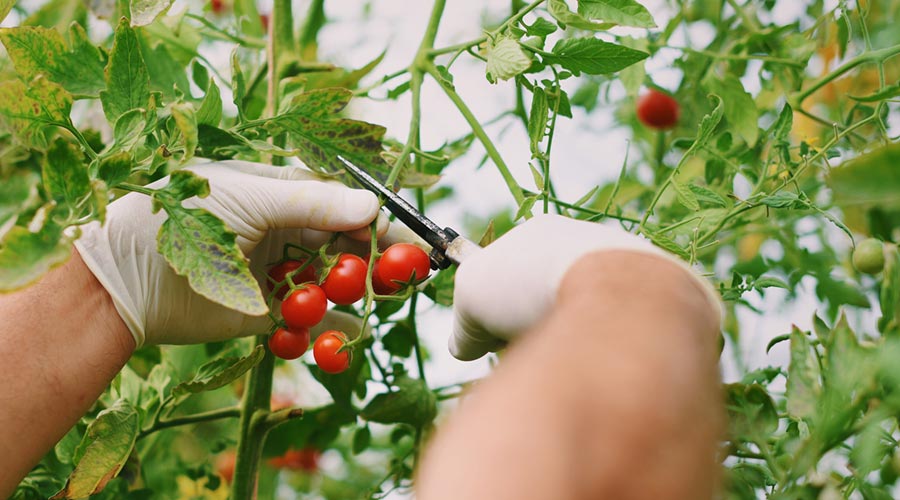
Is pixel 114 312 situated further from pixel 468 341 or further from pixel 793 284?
pixel 793 284

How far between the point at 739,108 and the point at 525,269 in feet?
1.49

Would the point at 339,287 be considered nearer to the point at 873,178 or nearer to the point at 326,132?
the point at 326,132

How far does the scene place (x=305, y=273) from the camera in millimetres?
760

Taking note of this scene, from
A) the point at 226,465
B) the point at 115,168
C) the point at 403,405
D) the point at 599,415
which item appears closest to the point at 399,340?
the point at 403,405

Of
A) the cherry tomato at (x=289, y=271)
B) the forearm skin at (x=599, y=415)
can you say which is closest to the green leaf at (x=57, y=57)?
the cherry tomato at (x=289, y=271)

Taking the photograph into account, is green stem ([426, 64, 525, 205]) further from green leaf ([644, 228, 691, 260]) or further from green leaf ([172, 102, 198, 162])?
green leaf ([172, 102, 198, 162])

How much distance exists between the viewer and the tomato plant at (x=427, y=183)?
54 centimetres

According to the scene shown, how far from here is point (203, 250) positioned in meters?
0.58

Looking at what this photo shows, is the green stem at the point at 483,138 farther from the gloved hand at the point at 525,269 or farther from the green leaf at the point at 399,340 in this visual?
the green leaf at the point at 399,340

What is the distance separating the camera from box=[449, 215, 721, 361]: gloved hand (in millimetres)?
566

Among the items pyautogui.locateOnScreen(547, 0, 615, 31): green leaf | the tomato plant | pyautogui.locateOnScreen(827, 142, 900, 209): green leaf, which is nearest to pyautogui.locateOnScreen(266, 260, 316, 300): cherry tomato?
the tomato plant

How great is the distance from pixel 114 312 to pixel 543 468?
0.50 meters

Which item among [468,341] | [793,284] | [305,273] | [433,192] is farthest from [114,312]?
[793,284]

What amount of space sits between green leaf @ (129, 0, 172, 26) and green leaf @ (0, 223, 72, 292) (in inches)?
8.7
